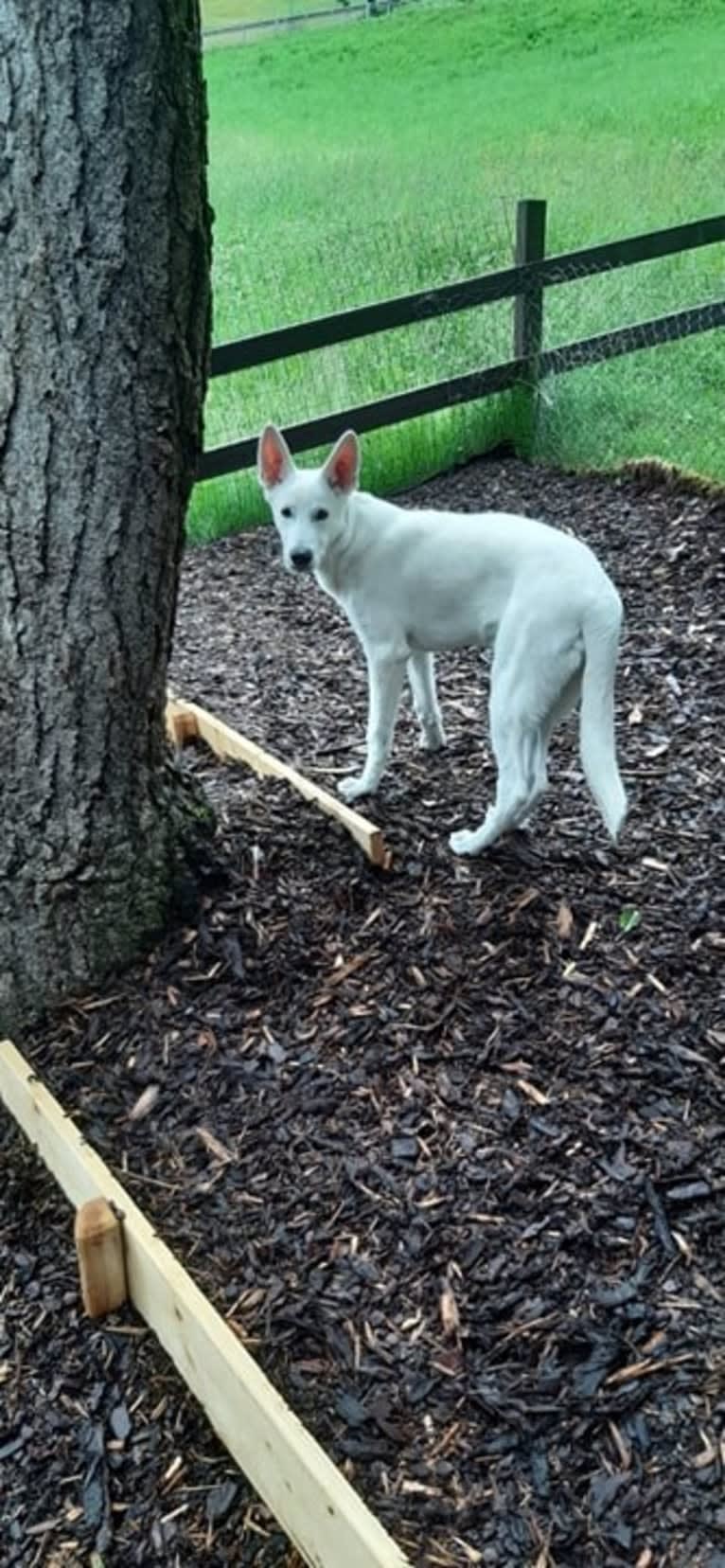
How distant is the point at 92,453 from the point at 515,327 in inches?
202

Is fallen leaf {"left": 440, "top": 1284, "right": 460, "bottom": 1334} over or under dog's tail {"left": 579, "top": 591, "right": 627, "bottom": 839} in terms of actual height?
under

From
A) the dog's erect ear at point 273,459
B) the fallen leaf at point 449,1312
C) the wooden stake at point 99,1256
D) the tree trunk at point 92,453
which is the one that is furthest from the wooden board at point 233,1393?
the dog's erect ear at point 273,459

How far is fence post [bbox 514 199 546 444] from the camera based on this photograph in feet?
22.9

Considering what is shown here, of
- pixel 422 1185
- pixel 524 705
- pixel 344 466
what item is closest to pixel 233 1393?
pixel 422 1185

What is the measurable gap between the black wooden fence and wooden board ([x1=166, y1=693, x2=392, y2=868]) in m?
2.59

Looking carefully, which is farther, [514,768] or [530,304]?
[530,304]

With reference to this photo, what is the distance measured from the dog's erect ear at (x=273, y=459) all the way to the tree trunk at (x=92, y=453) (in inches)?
24.1

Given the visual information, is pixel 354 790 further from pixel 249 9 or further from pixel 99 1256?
pixel 249 9

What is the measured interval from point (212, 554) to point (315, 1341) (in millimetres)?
4694

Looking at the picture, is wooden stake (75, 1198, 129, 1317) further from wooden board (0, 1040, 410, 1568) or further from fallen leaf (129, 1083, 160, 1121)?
fallen leaf (129, 1083, 160, 1121)

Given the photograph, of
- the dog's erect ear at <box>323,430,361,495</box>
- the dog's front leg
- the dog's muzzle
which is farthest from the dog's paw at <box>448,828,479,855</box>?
the dog's erect ear at <box>323,430,361,495</box>

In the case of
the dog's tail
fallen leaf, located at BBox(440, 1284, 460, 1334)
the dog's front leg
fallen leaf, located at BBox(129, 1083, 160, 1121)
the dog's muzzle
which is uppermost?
the dog's muzzle

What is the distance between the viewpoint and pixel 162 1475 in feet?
7.22

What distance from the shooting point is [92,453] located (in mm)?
2631
